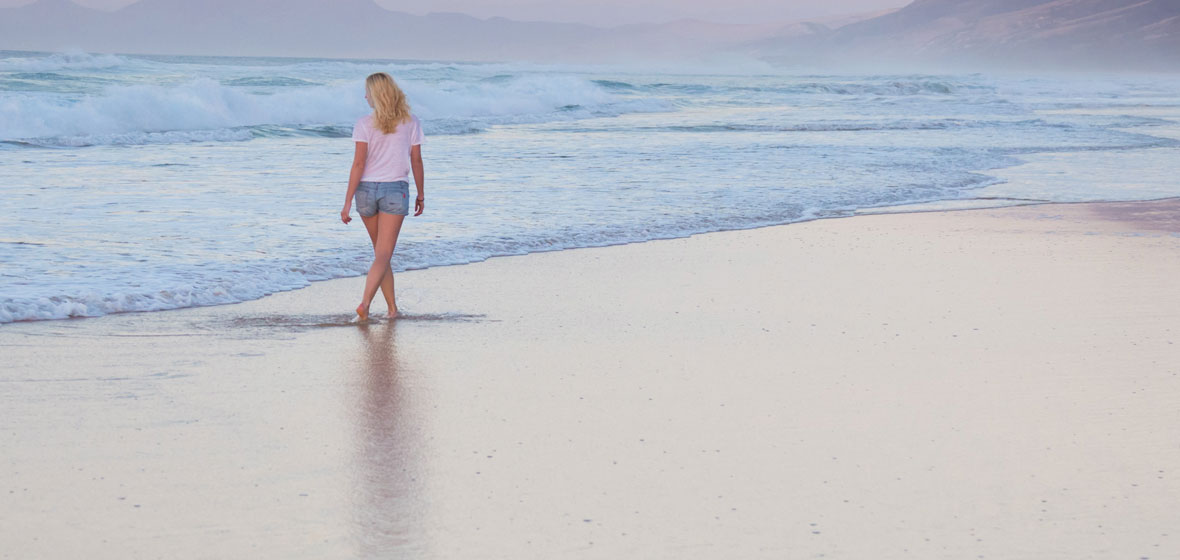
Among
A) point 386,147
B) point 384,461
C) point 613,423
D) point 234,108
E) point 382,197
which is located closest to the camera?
point 384,461

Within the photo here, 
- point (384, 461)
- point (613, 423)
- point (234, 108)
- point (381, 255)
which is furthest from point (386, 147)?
point (234, 108)

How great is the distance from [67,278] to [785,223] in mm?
5994

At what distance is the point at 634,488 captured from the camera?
3.59 metres

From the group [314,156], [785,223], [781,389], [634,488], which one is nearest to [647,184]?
[785,223]

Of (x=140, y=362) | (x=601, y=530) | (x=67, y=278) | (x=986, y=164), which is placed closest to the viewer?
(x=601, y=530)

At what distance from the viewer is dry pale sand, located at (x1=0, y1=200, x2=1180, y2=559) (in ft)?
10.6

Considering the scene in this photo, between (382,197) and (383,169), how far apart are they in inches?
6.5

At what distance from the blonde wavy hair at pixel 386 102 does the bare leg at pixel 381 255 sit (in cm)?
53

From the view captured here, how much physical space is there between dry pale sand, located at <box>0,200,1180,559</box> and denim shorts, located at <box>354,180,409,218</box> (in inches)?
24.2

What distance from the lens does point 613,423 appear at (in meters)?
4.31

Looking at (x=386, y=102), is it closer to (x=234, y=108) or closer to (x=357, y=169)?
(x=357, y=169)

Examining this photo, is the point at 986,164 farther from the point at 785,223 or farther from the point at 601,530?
the point at 601,530

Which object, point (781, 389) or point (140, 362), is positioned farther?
point (140, 362)

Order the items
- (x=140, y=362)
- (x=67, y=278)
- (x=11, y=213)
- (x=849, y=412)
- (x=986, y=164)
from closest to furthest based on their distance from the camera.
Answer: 1. (x=849, y=412)
2. (x=140, y=362)
3. (x=67, y=278)
4. (x=11, y=213)
5. (x=986, y=164)
